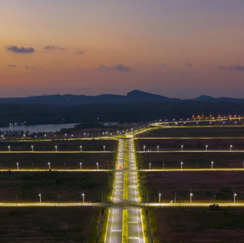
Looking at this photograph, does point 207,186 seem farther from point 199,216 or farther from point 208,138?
point 208,138

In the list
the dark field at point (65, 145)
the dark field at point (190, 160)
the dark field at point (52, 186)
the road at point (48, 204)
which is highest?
the dark field at point (65, 145)

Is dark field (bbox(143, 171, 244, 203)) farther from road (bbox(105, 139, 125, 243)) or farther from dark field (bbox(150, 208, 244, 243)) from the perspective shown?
dark field (bbox(150, 208, 244, 243))

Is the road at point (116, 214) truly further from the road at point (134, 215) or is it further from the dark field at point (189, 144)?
the dark field at point (189, 144)

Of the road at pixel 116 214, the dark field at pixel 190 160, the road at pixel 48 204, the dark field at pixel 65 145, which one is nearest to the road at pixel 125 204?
the road at pixel 116 214

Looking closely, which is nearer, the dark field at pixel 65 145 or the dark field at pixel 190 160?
the dark field at pixel 190 160

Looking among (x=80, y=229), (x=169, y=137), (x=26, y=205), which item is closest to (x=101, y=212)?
(x=80, y=229)

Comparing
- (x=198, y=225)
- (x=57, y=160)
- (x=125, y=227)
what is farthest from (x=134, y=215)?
(x=57, y=160)

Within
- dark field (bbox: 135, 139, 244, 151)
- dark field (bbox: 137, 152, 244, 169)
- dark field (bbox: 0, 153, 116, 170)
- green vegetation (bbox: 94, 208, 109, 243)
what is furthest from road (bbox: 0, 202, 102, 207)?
Answer: dark field (bbox: 135, 139, 244, 151)
